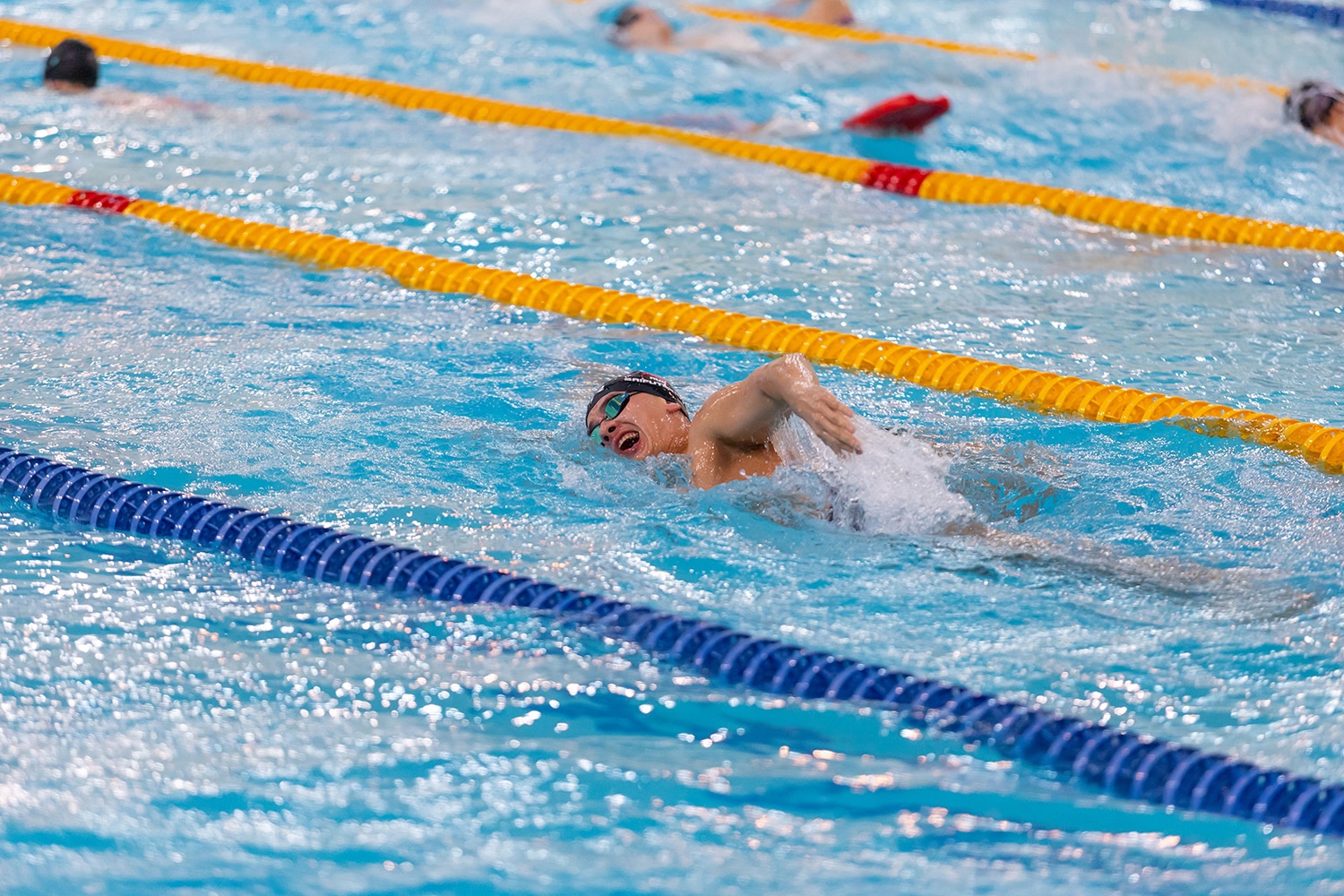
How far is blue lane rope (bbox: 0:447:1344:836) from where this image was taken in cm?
232

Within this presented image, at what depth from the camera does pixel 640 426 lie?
140 inches

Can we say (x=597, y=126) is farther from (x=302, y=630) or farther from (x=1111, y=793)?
(x=1111, y=793)

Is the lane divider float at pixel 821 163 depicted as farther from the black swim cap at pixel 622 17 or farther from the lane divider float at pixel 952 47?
the lane divider float at pixel 952 47

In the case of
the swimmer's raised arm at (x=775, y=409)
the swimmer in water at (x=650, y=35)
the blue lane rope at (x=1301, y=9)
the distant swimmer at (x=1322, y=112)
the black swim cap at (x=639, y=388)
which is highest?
the blue lane rope at (x=1301, y=9)

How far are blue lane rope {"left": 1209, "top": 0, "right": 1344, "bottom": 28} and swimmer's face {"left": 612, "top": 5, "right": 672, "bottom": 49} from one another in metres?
4.80

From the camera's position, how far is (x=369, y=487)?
3.57 m

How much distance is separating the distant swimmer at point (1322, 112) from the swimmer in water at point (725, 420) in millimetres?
4736

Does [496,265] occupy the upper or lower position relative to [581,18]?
lower

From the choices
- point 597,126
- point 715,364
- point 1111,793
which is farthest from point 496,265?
point 1111,793

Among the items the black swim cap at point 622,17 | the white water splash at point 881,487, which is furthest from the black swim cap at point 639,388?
the black swim cap at point 622,17

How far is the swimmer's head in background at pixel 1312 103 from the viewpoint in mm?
7090

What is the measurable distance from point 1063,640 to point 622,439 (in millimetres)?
1189

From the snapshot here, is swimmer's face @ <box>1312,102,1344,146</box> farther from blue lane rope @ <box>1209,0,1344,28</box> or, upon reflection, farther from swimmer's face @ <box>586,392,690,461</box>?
swimmer's face @ <box>586,392,690,461</box>

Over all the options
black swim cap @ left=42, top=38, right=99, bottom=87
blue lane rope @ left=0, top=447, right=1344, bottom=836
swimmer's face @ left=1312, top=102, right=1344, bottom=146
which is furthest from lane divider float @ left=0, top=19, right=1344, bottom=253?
blue lane rope @ left=0, top=447, right=1344, bottom=836
